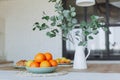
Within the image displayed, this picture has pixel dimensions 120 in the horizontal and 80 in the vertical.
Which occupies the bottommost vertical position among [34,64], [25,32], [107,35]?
[34,64]

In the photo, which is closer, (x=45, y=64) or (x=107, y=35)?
(x=45, y=64)

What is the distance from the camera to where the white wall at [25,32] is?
4.70 meters

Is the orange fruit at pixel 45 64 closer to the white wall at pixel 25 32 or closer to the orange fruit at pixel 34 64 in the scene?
the orange fruit at pixel 34 64

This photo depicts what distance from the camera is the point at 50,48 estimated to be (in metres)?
4.68

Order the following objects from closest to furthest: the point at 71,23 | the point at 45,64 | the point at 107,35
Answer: the point at 45,64 < the point at 71,23 < the point at 107,35

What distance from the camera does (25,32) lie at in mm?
4848

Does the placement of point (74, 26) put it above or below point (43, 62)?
above

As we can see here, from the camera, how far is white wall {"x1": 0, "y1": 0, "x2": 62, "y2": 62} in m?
4.70

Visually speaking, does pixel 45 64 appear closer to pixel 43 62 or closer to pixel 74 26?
pixel 43 62

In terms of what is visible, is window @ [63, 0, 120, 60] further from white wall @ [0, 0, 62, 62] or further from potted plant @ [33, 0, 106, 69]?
potted plant @ [33, 0, 106, 69]

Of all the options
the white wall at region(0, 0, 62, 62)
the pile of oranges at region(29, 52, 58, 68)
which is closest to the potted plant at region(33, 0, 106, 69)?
the pile of oranges at region(29, 52, 58, 68)

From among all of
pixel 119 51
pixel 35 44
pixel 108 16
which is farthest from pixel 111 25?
pixel 35 44

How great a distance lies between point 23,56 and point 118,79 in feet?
11.9

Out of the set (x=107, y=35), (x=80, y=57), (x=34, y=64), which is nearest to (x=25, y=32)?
(x=107, y=35)
